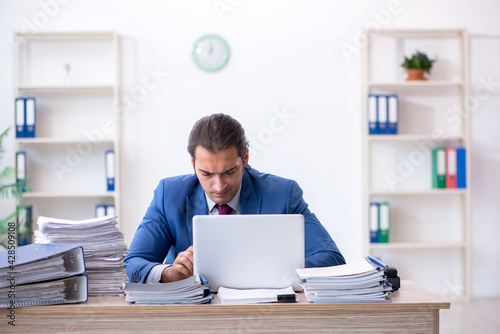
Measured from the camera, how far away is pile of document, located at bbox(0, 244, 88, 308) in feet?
5.03

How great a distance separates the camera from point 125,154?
4340 millimetres

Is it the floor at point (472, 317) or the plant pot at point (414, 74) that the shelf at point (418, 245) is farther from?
the plant pot at point (414, 74)

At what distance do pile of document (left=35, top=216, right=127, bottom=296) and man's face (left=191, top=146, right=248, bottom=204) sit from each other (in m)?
0.46

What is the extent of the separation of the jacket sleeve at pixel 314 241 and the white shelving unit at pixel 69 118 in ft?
7.94

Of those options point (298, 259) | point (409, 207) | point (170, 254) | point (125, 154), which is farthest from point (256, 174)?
point (409, 207)

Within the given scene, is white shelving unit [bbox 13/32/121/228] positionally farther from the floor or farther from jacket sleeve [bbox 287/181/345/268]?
the floor

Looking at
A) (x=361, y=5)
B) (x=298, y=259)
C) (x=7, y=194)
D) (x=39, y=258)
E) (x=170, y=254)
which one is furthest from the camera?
(x=361, y=5)

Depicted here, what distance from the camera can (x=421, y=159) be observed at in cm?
446

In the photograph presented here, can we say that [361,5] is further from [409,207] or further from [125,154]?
[125,154]

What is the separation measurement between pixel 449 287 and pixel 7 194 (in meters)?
3.46

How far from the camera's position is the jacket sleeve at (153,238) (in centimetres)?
210

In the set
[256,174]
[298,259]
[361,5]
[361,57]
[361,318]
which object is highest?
[361,5]

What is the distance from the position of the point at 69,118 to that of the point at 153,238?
2.48 meters

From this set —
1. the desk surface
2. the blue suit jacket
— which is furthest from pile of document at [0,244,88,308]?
the blue suit jacket
